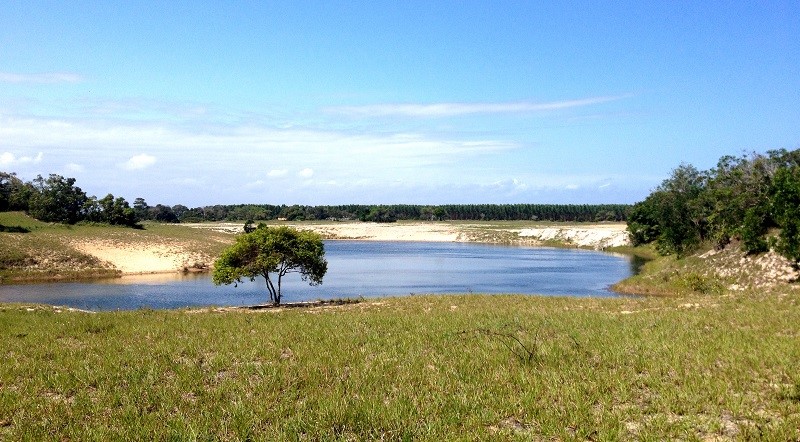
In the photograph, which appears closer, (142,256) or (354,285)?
(354,285)

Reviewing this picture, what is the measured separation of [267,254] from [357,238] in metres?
128

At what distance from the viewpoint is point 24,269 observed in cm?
6538

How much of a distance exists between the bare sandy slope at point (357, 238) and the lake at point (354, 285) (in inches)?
310

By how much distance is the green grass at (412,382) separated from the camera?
8.41 meters

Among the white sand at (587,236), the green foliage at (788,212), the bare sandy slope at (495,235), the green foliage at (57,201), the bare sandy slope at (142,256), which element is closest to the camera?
the green foliage at (788,212)

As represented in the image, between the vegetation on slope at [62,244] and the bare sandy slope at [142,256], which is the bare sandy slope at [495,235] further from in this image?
the bare sandy slope at [142,256]

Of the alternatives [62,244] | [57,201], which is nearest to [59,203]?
[57,201]

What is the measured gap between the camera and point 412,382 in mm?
10703

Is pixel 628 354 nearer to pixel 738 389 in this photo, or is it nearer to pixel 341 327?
pixel 738 389

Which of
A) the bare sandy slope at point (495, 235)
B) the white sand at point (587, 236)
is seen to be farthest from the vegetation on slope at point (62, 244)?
the white sand at point (587, 236)

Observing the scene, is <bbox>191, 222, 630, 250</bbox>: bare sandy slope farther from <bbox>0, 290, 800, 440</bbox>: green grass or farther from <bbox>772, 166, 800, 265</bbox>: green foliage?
<bbox>0, 290, 800, 440</bbox>: green grass

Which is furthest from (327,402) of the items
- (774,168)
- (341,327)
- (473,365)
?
(774,168)

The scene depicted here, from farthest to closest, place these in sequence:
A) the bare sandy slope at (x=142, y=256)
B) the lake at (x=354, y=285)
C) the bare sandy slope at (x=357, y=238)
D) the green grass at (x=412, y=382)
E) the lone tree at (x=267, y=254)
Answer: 1. the bare sandy slope at (x=357, y=238)
2. the bare sandy slope at (x=142, y=256)
3. the lake at (x=354, y=285)
4. the lone tree at (x=267, y=254)
5. the green grass at (x=412, y=382)

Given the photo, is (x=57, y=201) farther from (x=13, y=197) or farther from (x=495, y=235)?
(x=495, y=235)
